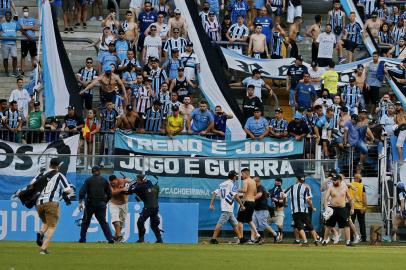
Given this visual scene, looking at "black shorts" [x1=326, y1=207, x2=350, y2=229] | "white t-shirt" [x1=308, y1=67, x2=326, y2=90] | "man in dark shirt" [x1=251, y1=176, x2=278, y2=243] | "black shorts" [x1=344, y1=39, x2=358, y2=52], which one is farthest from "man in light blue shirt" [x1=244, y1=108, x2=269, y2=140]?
"black shorts" [x1=344, y1=39, x2=358, y2=52]

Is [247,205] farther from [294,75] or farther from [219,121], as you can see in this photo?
[294,75]

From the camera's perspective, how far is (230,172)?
36.6 m

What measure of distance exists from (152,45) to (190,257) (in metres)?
13.9

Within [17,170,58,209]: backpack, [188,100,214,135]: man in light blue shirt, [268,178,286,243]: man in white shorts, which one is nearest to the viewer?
[17,170,58,209]: backpack

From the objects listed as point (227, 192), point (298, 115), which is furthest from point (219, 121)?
point (227, 192)

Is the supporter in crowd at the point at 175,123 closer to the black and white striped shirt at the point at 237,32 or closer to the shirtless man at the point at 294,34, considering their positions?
the black and white striped shirt at the point at 237,32

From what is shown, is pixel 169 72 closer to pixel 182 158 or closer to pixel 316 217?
pixel 182 158

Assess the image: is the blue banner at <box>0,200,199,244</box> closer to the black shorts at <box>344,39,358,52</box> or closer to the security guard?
the security guard

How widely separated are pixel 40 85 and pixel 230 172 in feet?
22.0

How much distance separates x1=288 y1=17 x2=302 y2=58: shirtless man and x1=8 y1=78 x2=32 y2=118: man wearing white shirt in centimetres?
847

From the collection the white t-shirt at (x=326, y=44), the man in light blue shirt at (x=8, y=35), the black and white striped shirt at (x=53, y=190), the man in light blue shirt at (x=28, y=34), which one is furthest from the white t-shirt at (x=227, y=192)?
the man in light blue shirt at (x=8, y=35)

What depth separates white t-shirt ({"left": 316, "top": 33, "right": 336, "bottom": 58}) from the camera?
42156 mm

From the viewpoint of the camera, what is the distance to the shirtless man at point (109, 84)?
3906cm

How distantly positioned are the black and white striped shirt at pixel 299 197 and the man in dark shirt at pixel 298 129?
195 centimetres
